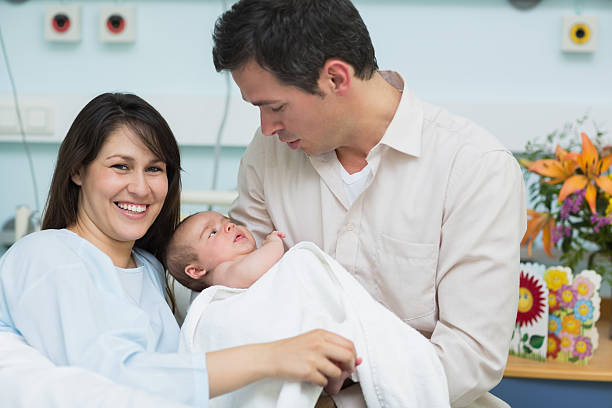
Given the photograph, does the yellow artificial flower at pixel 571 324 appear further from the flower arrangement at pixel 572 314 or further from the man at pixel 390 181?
the man at pixel 390 181

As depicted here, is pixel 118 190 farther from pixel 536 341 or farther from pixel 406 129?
pixel 536 341

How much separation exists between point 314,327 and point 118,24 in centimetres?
154

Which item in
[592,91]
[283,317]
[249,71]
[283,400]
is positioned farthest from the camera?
[592,91]

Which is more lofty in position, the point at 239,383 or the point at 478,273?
the point at 478,273

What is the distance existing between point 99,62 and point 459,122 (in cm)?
146

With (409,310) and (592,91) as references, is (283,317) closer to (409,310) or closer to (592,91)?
(409,310)

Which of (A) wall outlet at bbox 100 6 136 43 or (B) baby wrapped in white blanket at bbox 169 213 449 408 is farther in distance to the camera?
(A) wall outlet at bbox 100 6 136 43

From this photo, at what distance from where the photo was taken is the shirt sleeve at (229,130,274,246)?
5.58 feet

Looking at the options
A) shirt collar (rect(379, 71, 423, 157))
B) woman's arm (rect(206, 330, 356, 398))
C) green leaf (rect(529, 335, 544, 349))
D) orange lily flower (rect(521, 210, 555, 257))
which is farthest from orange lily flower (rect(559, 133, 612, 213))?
woman's arm (rect(206, 330, 356, 398))

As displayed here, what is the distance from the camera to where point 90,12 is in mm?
2371

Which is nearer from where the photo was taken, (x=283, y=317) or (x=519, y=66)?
(x=283, y=317)

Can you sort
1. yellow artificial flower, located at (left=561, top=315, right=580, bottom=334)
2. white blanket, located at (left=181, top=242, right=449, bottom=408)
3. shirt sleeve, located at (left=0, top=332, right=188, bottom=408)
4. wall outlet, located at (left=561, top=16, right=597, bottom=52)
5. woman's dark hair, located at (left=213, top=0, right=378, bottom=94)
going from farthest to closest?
wall outlet, located at (left=561, top=16, right=597, bottom=52)
yellow artificial flower, located at (left=561, top=315, right=580, bottom=334)
woman's dark hair, located at (left=213, top=0, right=378, bottom=94)
white blanket, located at (left=181, top=242, right=449, bottom=408)
shirt sleeve, located at (left=0, top=332, right=188, bottom=408)

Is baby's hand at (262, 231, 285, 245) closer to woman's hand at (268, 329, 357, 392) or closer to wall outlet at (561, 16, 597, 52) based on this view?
woman's hand at (268, 329, 357, 392)

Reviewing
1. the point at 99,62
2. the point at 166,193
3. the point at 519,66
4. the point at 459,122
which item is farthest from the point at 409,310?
the point at 99,62
